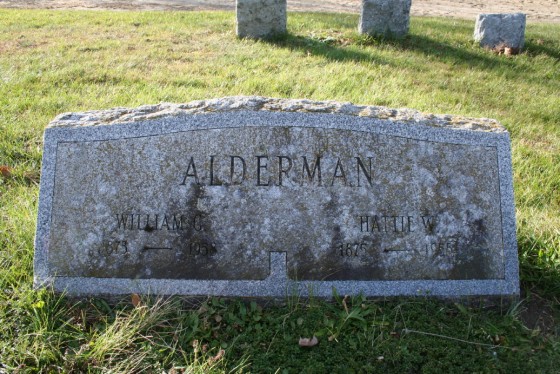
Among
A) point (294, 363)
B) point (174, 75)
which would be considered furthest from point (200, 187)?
point (174, 75)

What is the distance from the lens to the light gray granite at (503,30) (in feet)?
25.7

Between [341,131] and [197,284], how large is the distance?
118cm

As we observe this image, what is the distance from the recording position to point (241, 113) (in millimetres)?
3113

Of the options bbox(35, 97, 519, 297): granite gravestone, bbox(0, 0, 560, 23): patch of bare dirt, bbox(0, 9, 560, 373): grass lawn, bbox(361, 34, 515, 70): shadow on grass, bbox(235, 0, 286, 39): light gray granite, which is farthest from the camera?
bbox(0, 0, 560, 23): patch of bare dirt

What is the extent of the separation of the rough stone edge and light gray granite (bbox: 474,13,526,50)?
5.29 meters

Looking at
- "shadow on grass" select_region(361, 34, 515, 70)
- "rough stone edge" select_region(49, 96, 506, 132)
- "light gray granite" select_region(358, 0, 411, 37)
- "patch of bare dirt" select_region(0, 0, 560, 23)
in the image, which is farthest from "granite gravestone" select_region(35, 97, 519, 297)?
"patch of bare dirt" select_region(0, 0, 560, 23)

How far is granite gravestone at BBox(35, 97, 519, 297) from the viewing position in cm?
306

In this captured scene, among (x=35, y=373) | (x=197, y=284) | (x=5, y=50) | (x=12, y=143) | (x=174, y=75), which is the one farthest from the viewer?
(x=5, y=50)

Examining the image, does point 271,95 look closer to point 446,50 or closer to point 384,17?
point 384,17

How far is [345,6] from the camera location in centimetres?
1264

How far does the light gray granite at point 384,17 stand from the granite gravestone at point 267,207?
5243 mm

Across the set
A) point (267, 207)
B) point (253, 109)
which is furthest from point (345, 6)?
point (267, 207)

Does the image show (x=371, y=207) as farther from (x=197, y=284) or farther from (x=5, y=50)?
(x=5, y=50)

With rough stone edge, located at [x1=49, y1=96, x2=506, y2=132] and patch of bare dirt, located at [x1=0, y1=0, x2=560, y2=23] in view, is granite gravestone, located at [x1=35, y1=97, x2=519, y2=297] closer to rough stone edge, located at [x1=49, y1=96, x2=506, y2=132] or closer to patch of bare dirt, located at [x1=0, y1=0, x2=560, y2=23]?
rough stone edge, located at [x1=49, y1=96, x2=506, y2=132]
